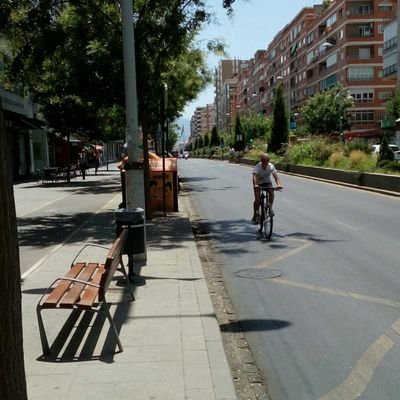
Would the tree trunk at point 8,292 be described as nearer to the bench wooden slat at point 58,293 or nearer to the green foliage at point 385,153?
the bench wooden slat at point 58,293

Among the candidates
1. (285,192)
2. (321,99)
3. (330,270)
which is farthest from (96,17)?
(321,99)

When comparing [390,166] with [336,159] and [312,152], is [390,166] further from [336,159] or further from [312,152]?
[312,152]

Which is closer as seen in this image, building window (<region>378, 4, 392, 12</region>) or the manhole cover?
the manhole cover

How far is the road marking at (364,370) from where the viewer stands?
165 inches

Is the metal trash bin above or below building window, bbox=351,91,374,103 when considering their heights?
below

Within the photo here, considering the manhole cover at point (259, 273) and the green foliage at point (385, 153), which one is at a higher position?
the green foliage at point (385, 153)

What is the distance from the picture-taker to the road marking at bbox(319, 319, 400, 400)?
165 inches

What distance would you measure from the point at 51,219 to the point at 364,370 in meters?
12.2

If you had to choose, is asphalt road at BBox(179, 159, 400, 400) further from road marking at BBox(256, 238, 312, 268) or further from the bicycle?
the bicycle

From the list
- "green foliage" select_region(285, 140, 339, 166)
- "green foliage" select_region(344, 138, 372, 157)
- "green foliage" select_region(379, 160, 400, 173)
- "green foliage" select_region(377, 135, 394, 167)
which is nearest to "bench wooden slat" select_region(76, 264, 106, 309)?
"green foliage" select_region(379, 160, 400, 173)

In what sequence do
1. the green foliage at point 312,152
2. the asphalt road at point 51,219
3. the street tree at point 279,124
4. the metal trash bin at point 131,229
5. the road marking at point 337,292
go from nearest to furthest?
1. the road marking at point 337,292
2. the metal trash bin at point 131,229
3. the asphalt road at point 51,219
4. the green foliage at point 312,152
5. the street tree at point 279,124

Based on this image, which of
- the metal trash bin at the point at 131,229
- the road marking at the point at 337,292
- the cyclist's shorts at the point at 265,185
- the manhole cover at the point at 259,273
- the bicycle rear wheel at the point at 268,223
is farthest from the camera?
the cyclist's shorts at the point at 265,185

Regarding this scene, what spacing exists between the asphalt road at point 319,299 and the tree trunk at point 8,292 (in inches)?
89.9

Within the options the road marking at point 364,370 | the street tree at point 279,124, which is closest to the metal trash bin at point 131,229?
the road marking at point 364,370
